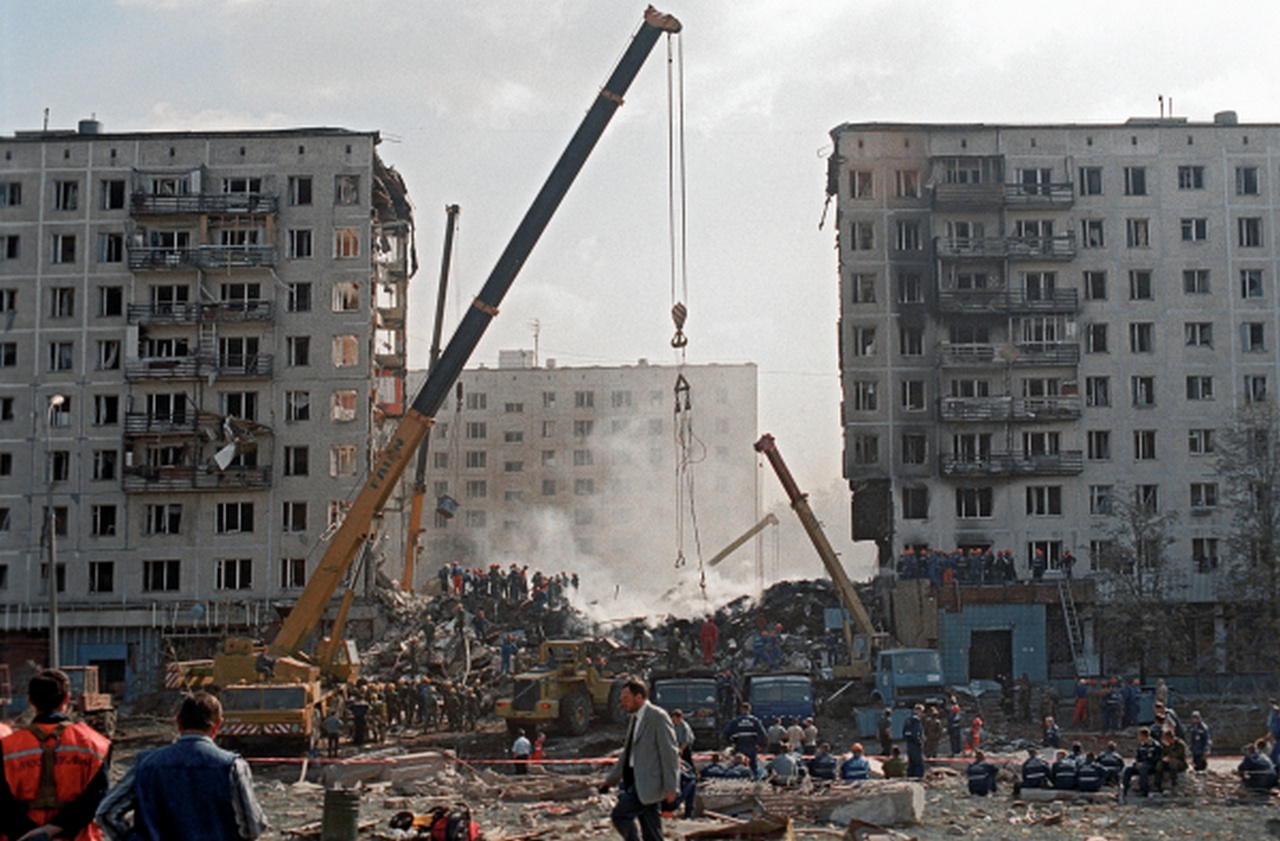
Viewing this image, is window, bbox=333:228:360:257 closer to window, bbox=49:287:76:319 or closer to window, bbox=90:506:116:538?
window, bbox=49:287:76:319

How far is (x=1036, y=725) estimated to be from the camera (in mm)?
43531

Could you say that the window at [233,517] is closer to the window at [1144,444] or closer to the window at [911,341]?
the window at [911,341]

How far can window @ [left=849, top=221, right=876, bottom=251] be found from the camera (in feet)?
208

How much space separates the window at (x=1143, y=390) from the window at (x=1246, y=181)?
9.78m

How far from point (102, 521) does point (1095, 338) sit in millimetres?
45701

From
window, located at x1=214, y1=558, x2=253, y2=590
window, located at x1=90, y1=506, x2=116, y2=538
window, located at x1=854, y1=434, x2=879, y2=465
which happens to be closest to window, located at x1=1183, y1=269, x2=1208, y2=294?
window, located at x1=854, y1=434, x2=879, y2=465

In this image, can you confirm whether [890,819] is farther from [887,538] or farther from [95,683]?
[887,538]

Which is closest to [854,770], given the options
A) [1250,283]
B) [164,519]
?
[164,519]

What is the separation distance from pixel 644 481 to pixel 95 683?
6850 cm

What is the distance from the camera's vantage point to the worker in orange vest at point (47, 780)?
28.4 ft

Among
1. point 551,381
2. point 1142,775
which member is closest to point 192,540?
point 1142,775

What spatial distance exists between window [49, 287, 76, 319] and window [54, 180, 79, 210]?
3813mm

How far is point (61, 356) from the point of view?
206 ft

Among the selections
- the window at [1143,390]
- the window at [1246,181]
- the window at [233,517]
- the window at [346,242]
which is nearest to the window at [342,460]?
the window at [233,517]
